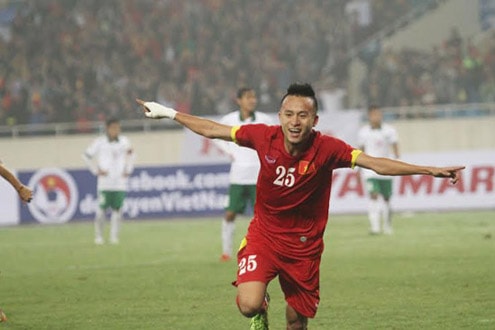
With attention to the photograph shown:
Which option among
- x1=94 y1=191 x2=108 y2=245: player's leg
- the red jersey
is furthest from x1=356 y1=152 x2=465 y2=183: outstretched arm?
x1=94 y1=191 x2=108 y2=245: player's leg

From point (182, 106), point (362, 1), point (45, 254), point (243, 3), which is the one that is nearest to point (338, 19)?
point (362, 1)

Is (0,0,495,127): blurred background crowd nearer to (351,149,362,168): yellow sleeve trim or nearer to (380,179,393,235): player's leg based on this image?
(380,179,393,235): player's leg

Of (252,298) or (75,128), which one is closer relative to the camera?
(252,298)

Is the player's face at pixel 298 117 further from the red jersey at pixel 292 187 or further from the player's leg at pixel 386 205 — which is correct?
the player's leg at pixel 386 205

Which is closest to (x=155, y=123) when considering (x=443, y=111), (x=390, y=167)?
(x=443, y=111)

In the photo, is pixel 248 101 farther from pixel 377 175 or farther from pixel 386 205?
pixel 386 205

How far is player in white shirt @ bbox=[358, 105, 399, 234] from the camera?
22031 mm

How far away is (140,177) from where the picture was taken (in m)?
29.4

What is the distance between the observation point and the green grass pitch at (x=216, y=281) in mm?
10422

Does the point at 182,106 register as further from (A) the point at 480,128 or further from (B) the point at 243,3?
(A) the point at 480,128

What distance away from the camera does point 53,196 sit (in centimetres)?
2967

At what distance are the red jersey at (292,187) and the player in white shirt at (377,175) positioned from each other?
45.1 ft

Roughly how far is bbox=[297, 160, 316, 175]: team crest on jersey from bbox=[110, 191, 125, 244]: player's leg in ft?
48.5

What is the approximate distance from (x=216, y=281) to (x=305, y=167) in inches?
247
